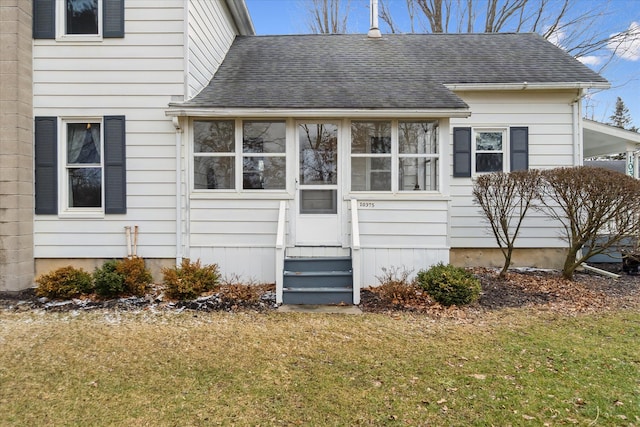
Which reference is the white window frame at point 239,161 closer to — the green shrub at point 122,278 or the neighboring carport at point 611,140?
the green shrub at point 122,278

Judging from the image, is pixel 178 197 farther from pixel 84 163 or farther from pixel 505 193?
pixel 505 193

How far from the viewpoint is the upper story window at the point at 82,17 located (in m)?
6.08

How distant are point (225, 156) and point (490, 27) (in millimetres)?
14738

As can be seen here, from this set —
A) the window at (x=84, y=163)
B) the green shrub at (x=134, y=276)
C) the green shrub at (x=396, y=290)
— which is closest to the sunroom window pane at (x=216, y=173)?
the green shrub at (x=134, y=276)

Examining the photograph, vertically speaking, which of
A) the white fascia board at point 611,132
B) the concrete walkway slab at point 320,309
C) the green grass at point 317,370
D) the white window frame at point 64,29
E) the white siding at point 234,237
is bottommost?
the green grass at point 317,370

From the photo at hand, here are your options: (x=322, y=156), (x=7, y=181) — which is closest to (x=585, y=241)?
(x=322, y=156)

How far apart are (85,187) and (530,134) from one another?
28.7ft

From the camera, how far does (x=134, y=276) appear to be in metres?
5.41

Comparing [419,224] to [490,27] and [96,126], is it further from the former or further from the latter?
[490,27]

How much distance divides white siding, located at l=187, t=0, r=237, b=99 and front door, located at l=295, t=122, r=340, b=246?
6.97 feet

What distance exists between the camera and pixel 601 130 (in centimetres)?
775

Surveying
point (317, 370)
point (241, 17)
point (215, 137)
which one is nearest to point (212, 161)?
point (215, 137)

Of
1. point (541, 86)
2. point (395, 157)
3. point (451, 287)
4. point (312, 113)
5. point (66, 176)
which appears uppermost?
point (541, 86)

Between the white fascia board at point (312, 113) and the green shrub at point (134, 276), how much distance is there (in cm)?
248
